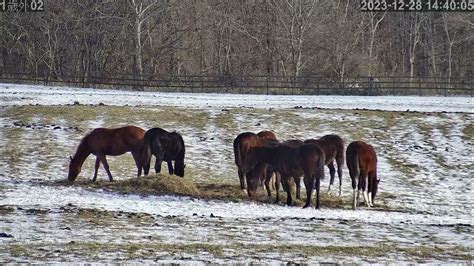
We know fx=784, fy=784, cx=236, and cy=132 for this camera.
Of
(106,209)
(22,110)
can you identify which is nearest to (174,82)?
(22,110)

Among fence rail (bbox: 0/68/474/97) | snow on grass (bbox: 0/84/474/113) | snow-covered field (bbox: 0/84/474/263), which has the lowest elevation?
snow-covered field (bbox: 0/84/474/263)

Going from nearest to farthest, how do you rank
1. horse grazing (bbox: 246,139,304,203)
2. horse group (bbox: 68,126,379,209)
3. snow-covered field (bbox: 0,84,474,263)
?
1. snow-covered field (bbox: 0,84,474,263)
2. horse group (bbox: 68,126,379,209)
3. horse grazing (bbox: 246,139,304,203)

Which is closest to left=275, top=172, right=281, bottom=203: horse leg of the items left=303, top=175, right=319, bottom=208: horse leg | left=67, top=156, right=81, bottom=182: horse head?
left=303, top=175, right=319, bottom=208: horse leg

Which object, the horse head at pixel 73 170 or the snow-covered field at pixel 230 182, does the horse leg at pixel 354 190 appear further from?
the horse head at pixel 73 170

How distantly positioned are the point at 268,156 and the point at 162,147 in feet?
10.0

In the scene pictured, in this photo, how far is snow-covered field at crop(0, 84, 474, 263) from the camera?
514 inches

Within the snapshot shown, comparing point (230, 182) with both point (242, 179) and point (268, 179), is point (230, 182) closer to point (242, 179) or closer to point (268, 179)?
point (242, 179)

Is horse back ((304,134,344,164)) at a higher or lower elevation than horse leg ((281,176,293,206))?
higher

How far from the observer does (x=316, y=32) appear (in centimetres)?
6212

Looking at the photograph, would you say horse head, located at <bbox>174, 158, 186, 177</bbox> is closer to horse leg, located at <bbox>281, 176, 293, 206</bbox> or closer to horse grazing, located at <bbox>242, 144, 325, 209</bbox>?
horse grazing, located at <bbox>242, 144, 325, 209</bbox>

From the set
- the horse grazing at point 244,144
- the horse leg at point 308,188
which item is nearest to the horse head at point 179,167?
the horse grazing at point 244,144

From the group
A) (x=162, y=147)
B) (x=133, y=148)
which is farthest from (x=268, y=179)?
(x=133, y=148)

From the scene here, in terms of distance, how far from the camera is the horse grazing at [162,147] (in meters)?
19.9

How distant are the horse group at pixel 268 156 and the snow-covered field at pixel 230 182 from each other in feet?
2.85
